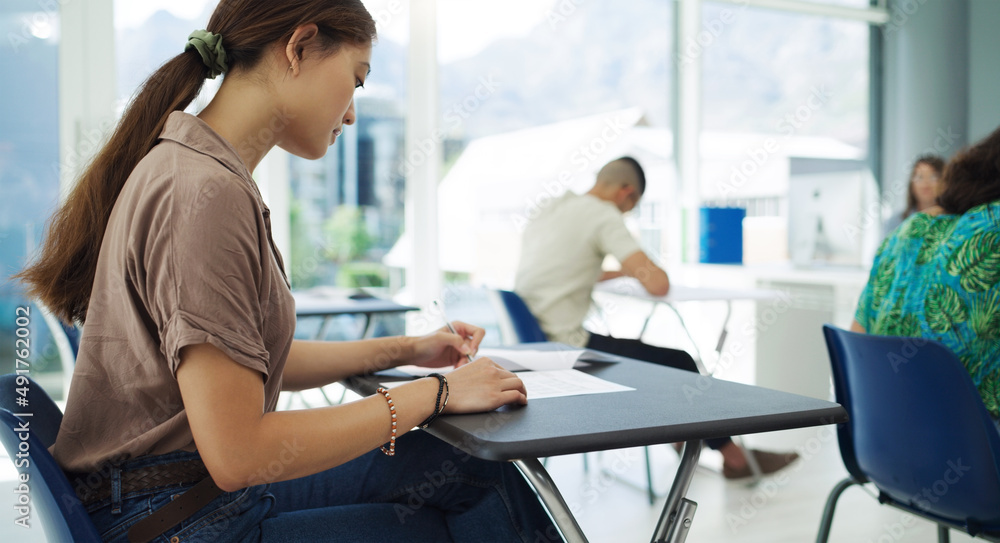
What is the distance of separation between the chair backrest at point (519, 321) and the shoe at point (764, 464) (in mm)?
998

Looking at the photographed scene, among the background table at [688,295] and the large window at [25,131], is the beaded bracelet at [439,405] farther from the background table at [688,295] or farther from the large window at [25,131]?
the large window at [25,131]

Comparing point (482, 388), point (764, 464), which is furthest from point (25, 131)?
point (764, 464)

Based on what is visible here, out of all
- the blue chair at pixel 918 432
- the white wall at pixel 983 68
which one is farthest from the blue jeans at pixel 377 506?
the white wall at pixel 983 68

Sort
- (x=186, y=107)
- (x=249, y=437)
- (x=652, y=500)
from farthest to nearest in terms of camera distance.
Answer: (x=652, y=500) → (x=186, y=107) → (x=249, y=437)

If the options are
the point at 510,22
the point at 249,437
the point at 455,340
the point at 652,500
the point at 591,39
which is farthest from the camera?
the point at 591,39

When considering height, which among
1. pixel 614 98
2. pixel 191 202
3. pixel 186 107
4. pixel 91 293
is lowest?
pixel 91 293

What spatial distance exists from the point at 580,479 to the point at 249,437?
234 centimetres

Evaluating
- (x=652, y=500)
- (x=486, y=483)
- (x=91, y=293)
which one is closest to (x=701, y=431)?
(x=486, y=483)

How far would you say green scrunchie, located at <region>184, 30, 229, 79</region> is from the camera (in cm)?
100

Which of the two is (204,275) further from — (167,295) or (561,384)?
(561,384)

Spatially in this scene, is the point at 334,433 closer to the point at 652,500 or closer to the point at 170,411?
the point at 170,411

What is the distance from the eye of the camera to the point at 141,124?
3.24 ft

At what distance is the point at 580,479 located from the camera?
117 inches

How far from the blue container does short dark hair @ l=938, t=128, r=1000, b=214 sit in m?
2.76
